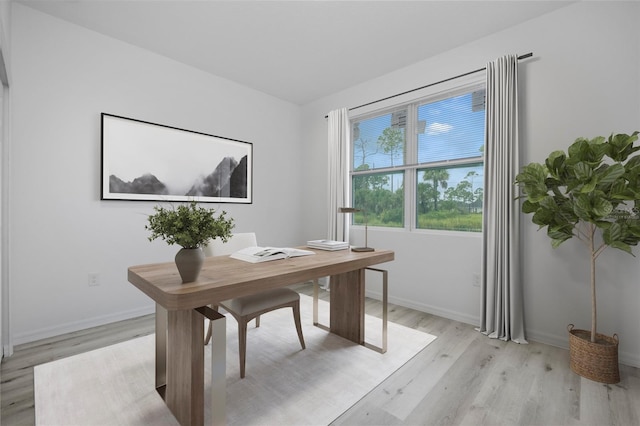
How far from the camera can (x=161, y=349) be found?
1.67m

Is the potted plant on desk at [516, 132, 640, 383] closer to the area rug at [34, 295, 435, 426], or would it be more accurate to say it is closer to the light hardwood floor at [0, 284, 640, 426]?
the light hardwood floor at [0, 284, 640, 426]

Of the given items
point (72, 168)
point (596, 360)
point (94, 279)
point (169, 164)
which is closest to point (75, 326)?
point (94, 279)

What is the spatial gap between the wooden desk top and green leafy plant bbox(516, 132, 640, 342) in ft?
4.11

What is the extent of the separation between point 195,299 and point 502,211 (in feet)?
7.97

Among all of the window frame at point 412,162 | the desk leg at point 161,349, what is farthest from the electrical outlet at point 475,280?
the desk leg at point 161,349

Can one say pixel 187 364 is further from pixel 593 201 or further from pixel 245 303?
pixel 593 201

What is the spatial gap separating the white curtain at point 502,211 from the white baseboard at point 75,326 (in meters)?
3.24

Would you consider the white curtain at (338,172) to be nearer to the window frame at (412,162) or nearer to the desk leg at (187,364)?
the window frame at (412,162)

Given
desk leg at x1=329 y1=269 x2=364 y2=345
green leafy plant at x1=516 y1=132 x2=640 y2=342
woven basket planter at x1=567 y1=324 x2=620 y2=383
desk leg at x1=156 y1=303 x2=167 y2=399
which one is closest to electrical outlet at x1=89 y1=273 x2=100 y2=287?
desk leg at x1=156 y1=303 x2=167 y2=399

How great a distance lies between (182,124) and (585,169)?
3.47 metres

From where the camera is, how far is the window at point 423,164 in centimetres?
286

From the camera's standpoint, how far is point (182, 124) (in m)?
3.15

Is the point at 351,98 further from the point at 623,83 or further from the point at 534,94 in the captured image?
the point at 623,83

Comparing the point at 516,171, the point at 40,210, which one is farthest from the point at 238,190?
the point at 516,171
